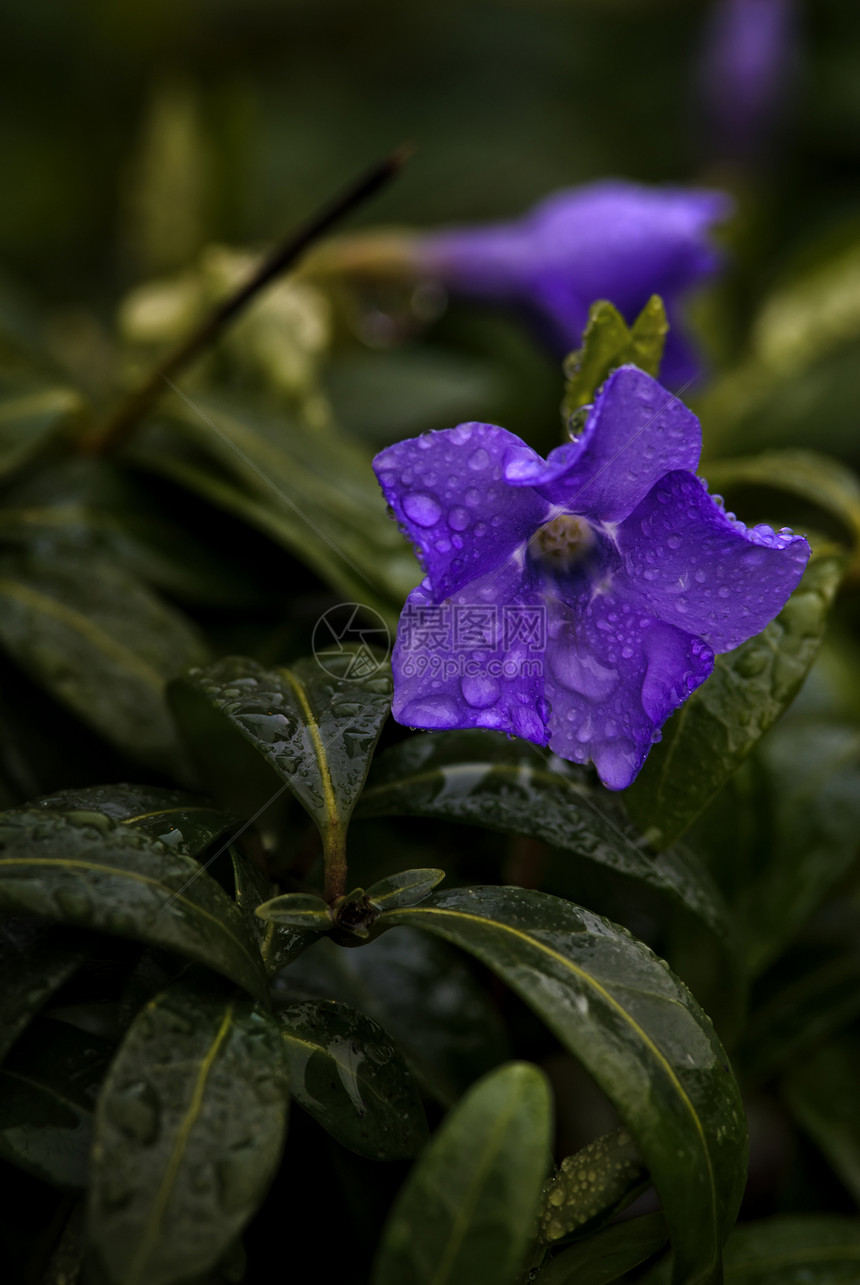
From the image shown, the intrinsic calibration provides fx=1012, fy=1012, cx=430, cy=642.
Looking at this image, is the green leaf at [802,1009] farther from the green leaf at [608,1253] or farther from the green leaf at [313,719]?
the green leaf at [313,719]

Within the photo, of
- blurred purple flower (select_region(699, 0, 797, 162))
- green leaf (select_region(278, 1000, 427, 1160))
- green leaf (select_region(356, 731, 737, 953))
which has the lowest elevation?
green leaf (select_region(278, 1000, 427, 1160))

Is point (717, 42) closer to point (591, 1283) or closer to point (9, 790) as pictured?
point (9, 790)

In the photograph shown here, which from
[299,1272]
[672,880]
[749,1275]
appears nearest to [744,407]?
[672,880]

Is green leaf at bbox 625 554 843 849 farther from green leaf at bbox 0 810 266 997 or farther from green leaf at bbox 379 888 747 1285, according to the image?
green leaf at bbox 0 810 266 997

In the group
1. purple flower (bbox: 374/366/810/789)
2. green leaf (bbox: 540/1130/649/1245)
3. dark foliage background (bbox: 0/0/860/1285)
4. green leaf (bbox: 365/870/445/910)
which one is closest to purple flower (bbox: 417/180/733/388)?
dark foliage background (bbox: 0/0/860/1285)

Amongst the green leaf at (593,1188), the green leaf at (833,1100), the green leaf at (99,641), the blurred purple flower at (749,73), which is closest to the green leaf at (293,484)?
the green leaf at (99,641)

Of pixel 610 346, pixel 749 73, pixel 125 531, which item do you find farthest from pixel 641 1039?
pixel 749 73

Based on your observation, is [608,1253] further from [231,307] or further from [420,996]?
[231,307]
